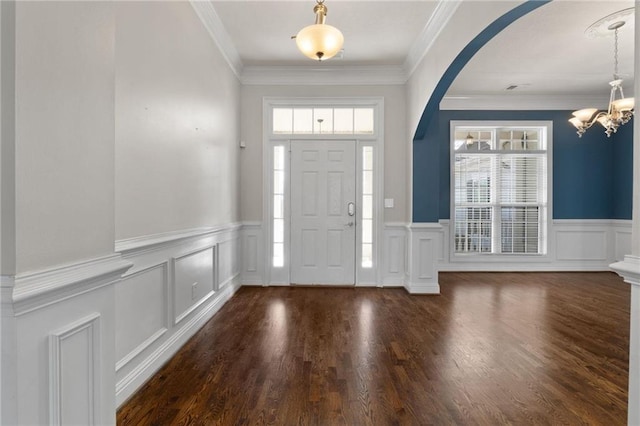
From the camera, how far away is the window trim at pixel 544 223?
5.86 metres

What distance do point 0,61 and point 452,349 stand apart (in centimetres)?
300

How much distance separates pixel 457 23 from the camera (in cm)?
302

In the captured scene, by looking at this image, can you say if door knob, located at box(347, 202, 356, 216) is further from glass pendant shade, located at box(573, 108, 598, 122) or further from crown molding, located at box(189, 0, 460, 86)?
glass pendant shade, located at box(573, 108, 598, 122)

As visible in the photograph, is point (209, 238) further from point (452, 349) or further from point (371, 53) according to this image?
point (371, 53)

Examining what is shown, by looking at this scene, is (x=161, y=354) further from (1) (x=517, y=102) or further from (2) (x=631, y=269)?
(1) (x=517, y=102)

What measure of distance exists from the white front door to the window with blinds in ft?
7.59

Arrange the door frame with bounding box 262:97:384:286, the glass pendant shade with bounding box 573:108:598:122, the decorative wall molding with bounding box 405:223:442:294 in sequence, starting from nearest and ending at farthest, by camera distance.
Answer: the glass pendant shade with bounding box 573:108:598:122 < the decorative wall molding with bounding box 405:223:442:294 < the door frame with bounding box 262:97:384:286

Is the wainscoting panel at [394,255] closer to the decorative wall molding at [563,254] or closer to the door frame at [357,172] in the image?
the door frame at [357,172]

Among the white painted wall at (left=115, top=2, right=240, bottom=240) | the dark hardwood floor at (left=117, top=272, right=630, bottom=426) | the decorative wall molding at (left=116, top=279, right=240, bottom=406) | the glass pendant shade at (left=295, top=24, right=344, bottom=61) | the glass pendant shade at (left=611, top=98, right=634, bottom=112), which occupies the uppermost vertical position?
the glass pendant shade at (left=295, top=24, right=344, bottom=61)

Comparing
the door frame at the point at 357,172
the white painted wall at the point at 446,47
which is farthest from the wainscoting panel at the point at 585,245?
the white painted wall at the point at 446,47

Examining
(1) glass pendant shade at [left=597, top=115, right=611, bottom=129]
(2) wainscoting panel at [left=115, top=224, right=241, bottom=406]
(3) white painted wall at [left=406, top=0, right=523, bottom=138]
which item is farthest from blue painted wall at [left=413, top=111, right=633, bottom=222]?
(2) wainscoting panel at [left=115, top=224, right=241, bottom=406]

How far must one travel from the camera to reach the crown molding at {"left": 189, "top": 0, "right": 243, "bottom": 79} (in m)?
3.08

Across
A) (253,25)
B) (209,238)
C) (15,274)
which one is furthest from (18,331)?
(253,25)

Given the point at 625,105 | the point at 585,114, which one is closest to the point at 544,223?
the point at 585,114
